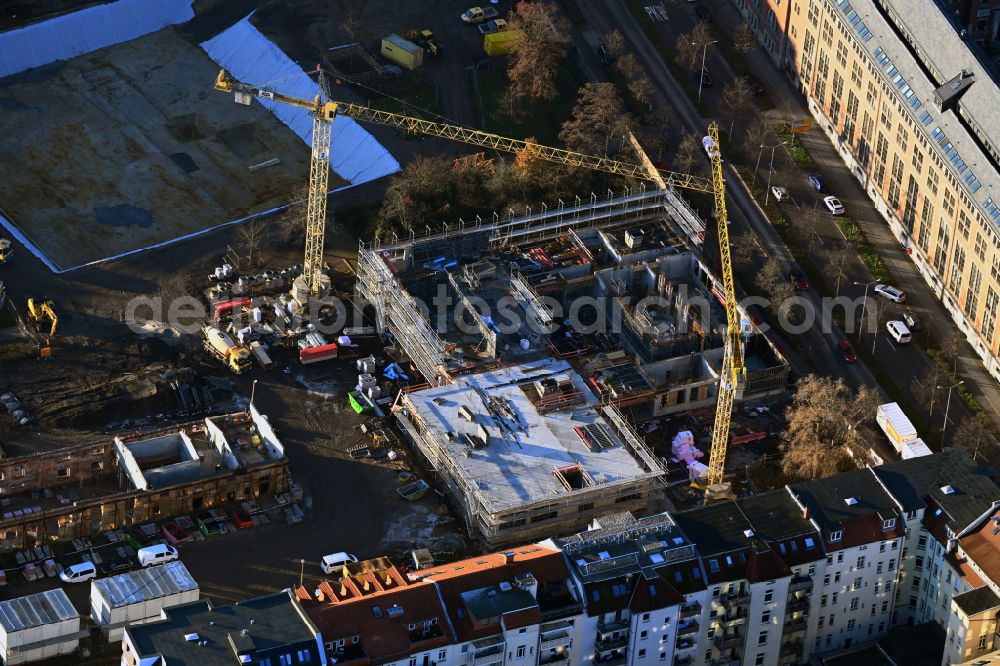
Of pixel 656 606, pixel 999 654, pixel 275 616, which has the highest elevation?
pixel 275 616

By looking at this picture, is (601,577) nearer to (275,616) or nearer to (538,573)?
(538,573)

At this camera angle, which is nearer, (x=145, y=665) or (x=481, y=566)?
(x=145, y=665)

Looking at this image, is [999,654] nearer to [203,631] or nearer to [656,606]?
[656,606]

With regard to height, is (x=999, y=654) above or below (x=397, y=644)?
below

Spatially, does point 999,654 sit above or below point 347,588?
below

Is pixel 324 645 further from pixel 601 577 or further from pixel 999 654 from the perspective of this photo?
pixel 999 654

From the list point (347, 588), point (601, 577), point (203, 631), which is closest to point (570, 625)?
point (601, 577)

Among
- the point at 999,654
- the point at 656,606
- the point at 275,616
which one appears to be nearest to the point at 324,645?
the point at 275,616
